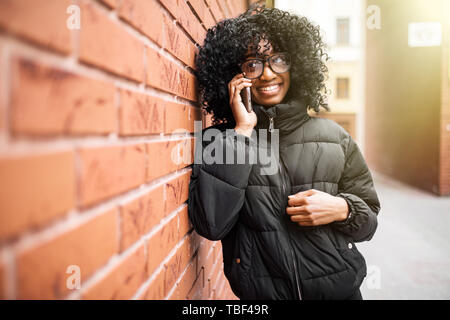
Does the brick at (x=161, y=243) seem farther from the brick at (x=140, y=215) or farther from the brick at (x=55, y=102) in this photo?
the brick at (x=55, y=102)

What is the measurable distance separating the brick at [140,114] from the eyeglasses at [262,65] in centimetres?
69

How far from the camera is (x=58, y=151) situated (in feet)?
1.66

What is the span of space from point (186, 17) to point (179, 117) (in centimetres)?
44

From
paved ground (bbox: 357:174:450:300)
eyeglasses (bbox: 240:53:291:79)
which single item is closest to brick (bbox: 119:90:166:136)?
eyeglasses (bbox: 240:53:291:79)

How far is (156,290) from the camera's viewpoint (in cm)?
95

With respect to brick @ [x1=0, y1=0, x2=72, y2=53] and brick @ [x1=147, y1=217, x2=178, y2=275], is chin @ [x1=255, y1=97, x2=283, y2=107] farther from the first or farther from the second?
brick @ [x1=0, y1=0, x2=72, y2=53]

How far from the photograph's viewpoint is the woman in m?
1.32

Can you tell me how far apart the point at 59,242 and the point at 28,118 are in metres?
0.22

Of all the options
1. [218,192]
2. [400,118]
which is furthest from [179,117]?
[400,118]

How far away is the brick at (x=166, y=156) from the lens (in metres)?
0.91

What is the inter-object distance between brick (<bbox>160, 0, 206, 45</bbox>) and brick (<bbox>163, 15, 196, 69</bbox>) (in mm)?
37

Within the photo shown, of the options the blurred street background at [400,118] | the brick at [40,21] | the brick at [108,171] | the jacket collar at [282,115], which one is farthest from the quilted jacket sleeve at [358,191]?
the brick at [40,21]

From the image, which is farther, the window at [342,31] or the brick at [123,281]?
the window at [342,31]

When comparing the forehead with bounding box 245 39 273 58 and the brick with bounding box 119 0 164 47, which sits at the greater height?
the forehead with bounding box 245 39 273 58
